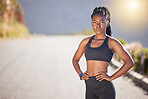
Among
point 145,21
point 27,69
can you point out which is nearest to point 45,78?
→ point 27,69

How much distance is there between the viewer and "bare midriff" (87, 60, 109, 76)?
2508 millimetres

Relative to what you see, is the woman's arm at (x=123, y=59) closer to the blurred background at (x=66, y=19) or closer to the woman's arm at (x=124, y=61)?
the woman's arm at (x=124, y=61)

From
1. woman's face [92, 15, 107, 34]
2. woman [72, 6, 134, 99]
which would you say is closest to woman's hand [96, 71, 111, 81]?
woman [72, 6, 134, 99]

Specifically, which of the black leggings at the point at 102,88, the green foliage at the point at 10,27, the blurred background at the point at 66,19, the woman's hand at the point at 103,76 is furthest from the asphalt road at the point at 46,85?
the blurred background at the point at 66,19

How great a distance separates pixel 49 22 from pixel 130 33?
136 feet

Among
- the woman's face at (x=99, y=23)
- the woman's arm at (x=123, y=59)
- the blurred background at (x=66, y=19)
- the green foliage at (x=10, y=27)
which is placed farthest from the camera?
the blurred background at (x=66, y=19)

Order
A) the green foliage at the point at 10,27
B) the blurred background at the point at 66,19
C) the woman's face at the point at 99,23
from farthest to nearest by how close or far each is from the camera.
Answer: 1. the blurred background at the point at 66,19
2. the green foliage at the point at 10,27
3. the woman's face at the point at 99,23

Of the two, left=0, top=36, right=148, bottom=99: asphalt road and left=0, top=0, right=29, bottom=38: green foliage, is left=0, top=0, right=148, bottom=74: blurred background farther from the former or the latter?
left=0, top=36, right=148, bottom=99: asphalt road

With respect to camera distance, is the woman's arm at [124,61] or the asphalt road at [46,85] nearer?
the woman's arm at [124,61]

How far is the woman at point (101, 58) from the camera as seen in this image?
244cm

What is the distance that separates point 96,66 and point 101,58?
4.7 inches

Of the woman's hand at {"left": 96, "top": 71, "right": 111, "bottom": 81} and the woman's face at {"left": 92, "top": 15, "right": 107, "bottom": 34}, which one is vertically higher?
the woman's face at {"left": 92, "top": 15, "right": 107, "bottom": 34}

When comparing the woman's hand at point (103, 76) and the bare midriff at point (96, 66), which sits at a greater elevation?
the bare midriff at point (96, 66)

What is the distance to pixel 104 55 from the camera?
2443 mm
